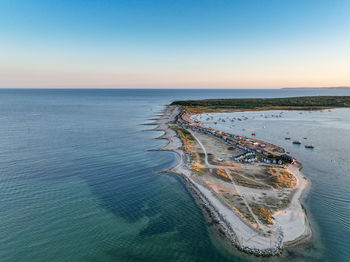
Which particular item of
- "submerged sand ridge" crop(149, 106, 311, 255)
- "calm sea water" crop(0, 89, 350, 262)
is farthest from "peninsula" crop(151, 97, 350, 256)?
"calm sea water" crop(0, 89, 350, 262)

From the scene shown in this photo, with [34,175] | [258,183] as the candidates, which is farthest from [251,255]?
[34,175]

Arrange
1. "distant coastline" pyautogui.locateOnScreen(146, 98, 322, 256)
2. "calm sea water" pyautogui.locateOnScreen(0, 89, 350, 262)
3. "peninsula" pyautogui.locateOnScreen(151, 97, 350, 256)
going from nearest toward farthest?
"calm sea water" pyautogui.locateOnScreen(0, 89, 350, 262)
"distant coastline" pyautogui.locateOnScreen(146, 98, 322, 256)
"peninsula" pyautogui.locateOnScreen(151, 97, 350, 256)

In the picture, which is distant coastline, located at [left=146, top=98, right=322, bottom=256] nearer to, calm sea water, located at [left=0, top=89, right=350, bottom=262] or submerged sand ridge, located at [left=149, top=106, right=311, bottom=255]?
submerged sand ridge, located at [left=149, top=106, right=311, bottom=255]

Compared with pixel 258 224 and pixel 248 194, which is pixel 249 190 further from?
pixel 258 224

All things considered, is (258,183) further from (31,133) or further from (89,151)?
(31,133)

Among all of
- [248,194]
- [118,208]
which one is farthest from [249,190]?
[118,208]

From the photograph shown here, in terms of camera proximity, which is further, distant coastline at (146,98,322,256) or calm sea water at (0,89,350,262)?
distant coastline at (146,98,322,256)

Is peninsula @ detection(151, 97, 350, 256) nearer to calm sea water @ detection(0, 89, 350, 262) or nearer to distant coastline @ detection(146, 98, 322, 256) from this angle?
distant coastline @ detection(146, 98, 322, 256)

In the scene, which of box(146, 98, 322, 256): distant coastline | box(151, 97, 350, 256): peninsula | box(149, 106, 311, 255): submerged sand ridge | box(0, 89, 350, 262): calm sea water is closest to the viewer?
box(0, 89, 350, 262): calm sea water
